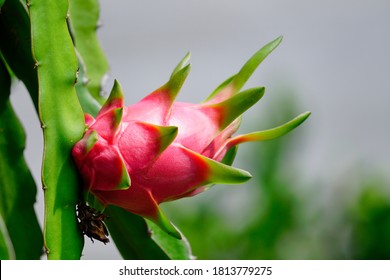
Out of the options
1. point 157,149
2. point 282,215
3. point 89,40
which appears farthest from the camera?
point 282,215

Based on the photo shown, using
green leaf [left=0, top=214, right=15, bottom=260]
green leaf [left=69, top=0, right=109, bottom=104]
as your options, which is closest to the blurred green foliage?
green leaf [left=69, top=0, right=109, bottom=104]

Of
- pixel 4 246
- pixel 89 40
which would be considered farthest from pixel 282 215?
pixel 4 246

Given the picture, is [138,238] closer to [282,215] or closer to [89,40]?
[89,40]

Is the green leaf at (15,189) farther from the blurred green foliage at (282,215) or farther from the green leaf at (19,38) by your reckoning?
the blurred green foliage at (282,215)

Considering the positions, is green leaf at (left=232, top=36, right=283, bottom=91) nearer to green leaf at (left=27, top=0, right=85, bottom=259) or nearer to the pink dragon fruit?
the pink dragon fruit

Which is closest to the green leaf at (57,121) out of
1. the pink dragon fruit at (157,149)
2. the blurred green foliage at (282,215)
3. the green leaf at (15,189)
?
the pink dragon fruit at (157,149)
